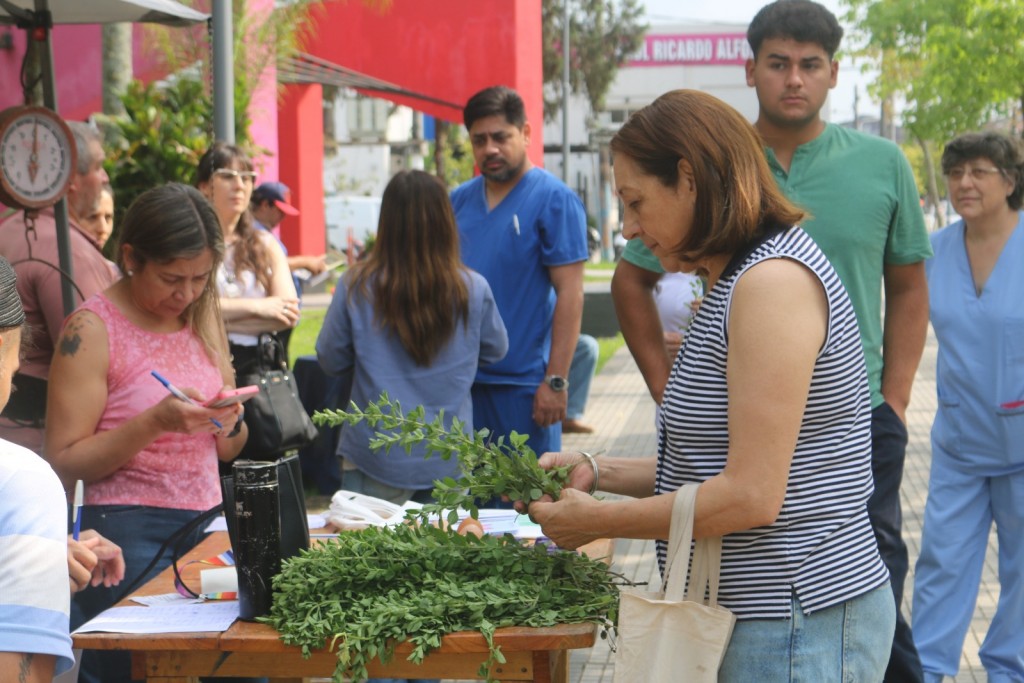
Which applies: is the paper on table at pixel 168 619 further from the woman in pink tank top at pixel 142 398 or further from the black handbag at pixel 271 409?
the black handbag at pixel 271 409

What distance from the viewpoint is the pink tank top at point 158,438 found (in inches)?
153

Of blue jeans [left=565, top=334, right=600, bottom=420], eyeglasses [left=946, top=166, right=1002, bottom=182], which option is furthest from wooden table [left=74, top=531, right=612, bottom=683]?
blue jeans [left=565, top=334, right=600, bottom=420]

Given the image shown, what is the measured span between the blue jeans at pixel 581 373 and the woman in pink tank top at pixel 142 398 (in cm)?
724

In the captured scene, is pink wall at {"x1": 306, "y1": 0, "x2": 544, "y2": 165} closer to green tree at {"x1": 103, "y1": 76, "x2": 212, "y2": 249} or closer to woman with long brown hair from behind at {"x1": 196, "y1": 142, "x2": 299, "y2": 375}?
green tree at {"x1": 103, "y1": 76, "x2": 212, "y2": 249}

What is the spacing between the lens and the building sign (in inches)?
2248

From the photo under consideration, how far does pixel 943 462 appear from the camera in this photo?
531 cm

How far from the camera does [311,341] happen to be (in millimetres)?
19062

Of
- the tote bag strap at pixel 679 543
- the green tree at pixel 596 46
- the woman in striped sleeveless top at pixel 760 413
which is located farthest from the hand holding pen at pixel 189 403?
the green tree at pixel 596 46

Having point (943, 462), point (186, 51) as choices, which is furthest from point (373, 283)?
point (186, 51)

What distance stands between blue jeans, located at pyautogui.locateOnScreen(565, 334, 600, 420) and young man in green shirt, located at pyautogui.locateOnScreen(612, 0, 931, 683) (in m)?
7.07

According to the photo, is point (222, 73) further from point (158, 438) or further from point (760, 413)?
point (760, 413)

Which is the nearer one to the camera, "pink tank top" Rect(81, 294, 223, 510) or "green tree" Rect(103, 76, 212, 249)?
"pink tank top" Rect(81, 294, 223, 510)

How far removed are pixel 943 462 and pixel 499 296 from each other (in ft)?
6.26

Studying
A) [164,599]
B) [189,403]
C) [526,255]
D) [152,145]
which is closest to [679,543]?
[164,599]
